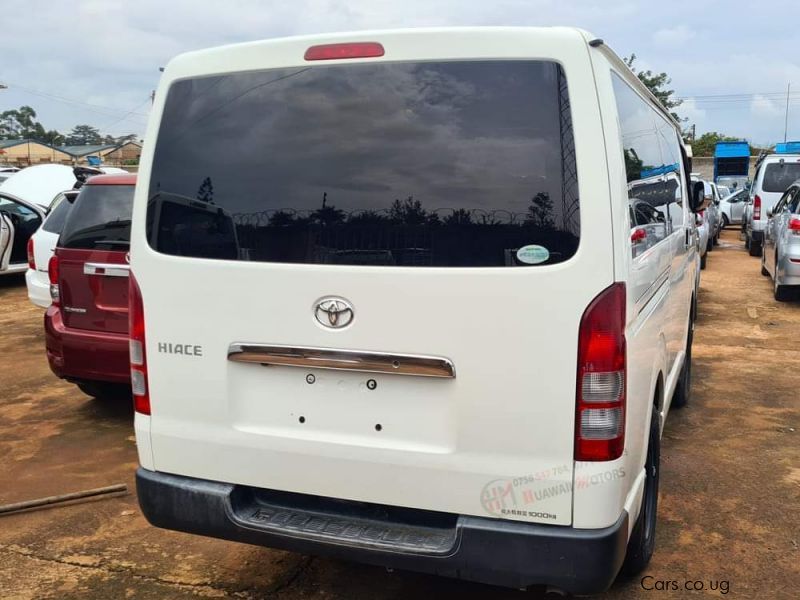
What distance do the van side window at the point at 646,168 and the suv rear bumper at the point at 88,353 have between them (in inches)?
135

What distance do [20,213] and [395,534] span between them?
11305 mm

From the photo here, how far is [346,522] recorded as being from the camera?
8.98 feet

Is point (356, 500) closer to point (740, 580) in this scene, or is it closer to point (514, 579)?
point (514, 579)

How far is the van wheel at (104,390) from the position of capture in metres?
5.76

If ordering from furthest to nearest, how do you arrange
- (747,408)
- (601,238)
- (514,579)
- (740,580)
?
1. (747,408)
2. (740,580)
3. (514,579)
4. (601,238)

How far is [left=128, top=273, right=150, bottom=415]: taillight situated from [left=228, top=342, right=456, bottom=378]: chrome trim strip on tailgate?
42cm

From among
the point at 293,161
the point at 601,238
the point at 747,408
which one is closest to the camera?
the point at 601,238

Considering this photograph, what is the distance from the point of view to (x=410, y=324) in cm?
252

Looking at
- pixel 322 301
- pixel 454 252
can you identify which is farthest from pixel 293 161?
pixel 454 252

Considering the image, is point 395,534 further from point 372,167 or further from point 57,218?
point 57,218

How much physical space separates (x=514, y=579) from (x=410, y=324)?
35.5 inches

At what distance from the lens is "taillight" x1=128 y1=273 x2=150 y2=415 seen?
9.66ft

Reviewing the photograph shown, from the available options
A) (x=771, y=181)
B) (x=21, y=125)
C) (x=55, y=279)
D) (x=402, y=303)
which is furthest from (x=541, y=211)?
(x=21, y=125)

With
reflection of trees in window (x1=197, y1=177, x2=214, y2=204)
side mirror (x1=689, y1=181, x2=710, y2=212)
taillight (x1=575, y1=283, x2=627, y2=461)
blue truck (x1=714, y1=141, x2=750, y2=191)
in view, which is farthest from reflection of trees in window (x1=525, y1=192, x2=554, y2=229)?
blue truck (x1=714, y1=141, x2=750, y2=191)
